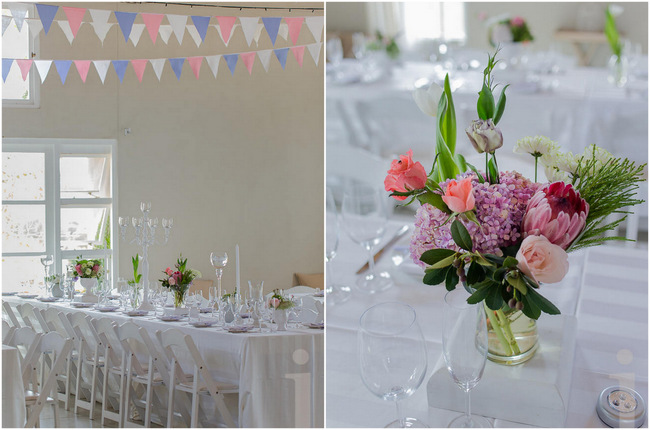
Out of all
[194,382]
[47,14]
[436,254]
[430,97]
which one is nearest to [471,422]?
[436,254]

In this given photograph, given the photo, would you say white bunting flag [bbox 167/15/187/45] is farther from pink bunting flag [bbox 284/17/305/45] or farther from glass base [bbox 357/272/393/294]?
glass base [bbox 357/272/393/294]

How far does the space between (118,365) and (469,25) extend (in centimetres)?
704

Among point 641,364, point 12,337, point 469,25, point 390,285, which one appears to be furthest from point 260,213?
point 469,25

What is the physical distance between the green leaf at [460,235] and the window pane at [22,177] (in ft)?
11.9

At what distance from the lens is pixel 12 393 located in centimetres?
274

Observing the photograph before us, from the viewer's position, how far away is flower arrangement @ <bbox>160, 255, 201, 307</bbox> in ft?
13.5

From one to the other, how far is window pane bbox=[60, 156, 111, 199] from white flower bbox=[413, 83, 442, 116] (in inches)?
142

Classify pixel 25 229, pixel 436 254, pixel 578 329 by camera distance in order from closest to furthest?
pixel 436 254, pixel 578 329, pixel 25 229

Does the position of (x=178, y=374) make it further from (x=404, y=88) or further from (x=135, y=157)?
(x=404, y=88)

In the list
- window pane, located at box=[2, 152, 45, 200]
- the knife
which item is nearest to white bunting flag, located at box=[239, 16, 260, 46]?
window pane, located at box=[2, 152, 45, 200]

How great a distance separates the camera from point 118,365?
4.04 meters

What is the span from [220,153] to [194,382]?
68.7 inches

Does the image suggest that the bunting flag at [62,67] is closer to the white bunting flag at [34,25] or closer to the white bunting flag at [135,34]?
the white bunting flag at [34,25]

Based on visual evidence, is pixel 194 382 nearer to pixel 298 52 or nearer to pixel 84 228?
pixel 84 228
